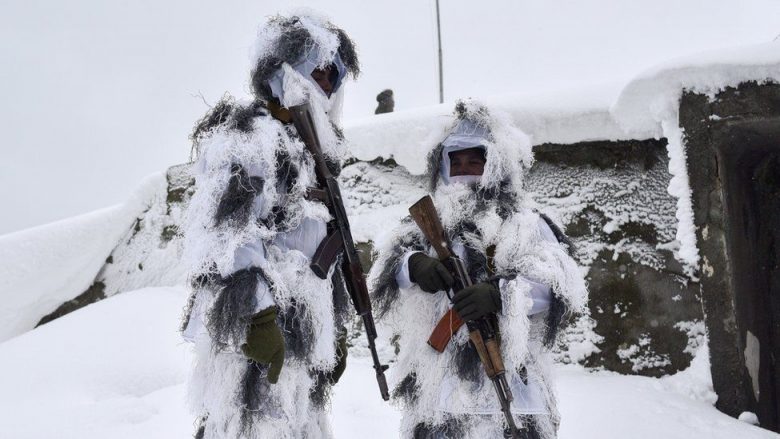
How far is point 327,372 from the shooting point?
6.59 ft

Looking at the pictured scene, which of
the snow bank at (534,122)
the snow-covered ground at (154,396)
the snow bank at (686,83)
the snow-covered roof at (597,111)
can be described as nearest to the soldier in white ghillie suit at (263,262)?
the snow-covered roof at (597,111)

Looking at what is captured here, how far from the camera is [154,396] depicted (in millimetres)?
3604

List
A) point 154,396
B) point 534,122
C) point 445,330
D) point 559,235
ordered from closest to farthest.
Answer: point 445,330
point 559,235
point 154,396
point 534,122

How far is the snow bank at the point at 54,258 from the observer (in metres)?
5.46

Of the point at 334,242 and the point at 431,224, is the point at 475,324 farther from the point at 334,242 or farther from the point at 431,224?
the point at 334,242

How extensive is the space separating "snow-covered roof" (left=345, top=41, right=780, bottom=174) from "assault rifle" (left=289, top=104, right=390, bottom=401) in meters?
0.72

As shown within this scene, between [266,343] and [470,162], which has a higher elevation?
[470,162]

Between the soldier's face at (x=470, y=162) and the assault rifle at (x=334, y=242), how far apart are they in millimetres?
630

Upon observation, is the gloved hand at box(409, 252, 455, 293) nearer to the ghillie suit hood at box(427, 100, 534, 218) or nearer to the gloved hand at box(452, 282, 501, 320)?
the gloved hand at box(452, 282, 501, 320)

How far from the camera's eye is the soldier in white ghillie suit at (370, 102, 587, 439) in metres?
2.12

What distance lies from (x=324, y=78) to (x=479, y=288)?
945 millimetres

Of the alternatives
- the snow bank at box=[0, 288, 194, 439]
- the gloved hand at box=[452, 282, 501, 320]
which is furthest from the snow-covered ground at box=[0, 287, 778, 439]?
the gloved hand at box=[452, 282, 501, 320]

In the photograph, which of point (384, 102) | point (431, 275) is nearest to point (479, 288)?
point (431, 275)

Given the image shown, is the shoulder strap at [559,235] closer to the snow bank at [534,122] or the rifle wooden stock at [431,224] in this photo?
the rifle wooden stock at [431,224]
